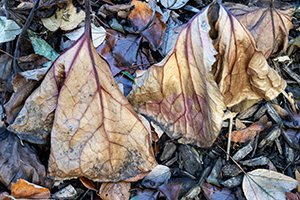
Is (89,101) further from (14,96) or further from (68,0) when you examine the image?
(68,0)

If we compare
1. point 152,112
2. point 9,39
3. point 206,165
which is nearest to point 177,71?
point 152,112

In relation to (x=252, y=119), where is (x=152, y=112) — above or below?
above

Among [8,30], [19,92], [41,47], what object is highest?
[8,30]

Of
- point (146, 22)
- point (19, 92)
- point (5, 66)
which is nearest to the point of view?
point (19, 92)

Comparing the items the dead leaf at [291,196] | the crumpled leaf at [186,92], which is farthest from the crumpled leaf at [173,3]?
the dead leaf at [291,196]

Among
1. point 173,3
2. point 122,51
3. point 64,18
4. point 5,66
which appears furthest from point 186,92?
point 5,66

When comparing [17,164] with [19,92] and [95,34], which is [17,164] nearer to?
[19,92]

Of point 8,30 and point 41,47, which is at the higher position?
point 8,30
